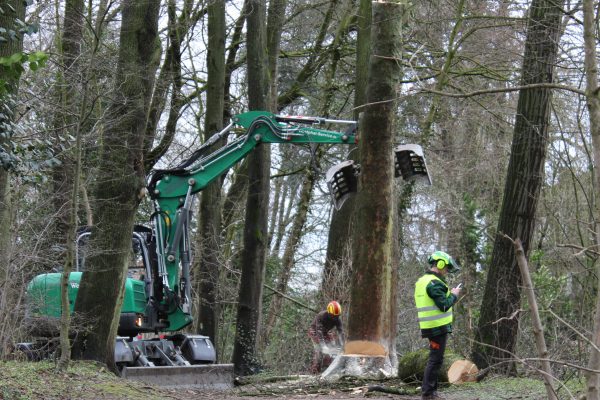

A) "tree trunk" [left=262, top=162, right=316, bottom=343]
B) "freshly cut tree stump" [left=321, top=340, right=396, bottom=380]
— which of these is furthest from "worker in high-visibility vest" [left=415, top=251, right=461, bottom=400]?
"tree trunk" [left=262, top=162, right=316, bottom=343]

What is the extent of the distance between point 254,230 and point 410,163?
546cm

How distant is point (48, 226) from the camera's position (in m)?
15.1

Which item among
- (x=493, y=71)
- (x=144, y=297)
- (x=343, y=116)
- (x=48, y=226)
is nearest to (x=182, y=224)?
(x=144, y=297)

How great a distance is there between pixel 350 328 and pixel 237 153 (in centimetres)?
506

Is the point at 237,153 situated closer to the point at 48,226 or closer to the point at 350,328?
the point at 48,226

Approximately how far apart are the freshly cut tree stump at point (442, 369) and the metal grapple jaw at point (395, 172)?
3213 millimetres

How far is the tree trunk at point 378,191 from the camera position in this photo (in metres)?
13.6

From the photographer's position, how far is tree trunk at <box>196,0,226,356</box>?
20609mm

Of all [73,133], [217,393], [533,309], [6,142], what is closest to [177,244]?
[73,133]

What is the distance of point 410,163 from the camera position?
1516 cm

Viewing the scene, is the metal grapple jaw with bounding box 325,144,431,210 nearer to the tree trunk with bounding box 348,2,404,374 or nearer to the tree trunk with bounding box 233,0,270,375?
the tree trunk with bounding box 348,2,404,374

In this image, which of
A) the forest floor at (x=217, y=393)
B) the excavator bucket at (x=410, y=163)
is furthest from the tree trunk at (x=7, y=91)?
the excavator bucket at (x=410, y=163)

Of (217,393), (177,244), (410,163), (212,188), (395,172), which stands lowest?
(217,393)

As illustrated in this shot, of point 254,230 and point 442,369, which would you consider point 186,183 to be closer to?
point 254,230
